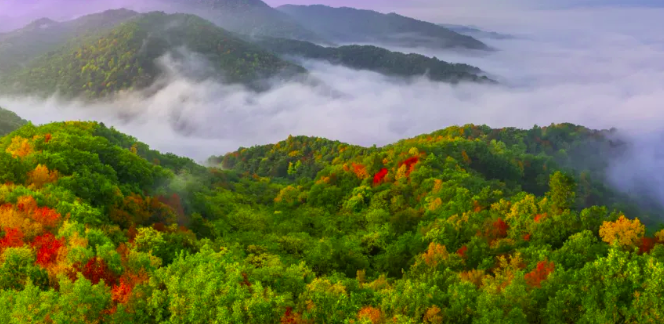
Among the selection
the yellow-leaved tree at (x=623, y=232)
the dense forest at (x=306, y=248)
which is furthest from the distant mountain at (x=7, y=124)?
the yellow-leaved tree at (x=623, y=232)

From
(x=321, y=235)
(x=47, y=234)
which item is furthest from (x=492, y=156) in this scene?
(x=47, y=234)

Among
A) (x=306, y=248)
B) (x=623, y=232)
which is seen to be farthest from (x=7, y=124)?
(x=623, y=232)

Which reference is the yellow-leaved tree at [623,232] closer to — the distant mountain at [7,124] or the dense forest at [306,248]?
the dense forest at [306,248]

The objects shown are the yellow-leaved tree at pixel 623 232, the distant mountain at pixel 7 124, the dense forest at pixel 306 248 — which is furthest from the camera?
the distant mountain at pixel 7 124

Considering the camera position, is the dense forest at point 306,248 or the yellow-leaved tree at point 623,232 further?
the yellow-leaved tree at point 623,232

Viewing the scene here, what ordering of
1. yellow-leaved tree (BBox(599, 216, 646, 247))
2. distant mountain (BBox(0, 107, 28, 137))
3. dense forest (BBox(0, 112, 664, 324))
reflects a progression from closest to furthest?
dense forest (BBox(0, 112, 664, 324)) → yellow-leaved tree (BBox(599, 216, 646, 247)) → distant mountain (BBox(0, 107, 28, 137))

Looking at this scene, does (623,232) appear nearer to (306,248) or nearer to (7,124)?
(306,248)

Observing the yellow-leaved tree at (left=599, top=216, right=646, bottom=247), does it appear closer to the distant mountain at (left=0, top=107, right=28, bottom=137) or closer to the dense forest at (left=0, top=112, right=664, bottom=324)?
the dense forest at (left=0, top=112, right=664, bottom=324)

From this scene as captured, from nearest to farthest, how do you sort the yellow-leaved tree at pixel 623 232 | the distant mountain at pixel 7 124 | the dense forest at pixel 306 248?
1. the dense forest at pixel 306 248
2. the yellow-leaved tree at pixel 623 232
3. the distant mountain at pixel 7 124

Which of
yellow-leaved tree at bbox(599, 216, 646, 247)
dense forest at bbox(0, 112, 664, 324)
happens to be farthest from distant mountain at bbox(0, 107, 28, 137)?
yellow-leaved tree at bbox(599, 216, 646, 247)
